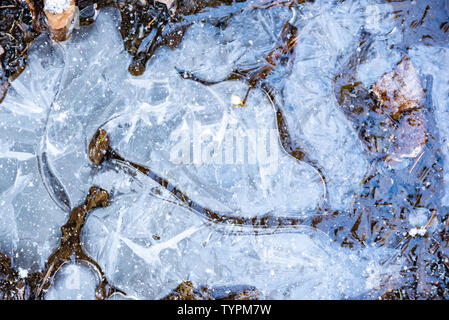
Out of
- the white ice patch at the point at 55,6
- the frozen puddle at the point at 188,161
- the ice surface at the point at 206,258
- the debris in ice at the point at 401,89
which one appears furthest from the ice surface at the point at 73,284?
the debris in ice at the point at 401,89

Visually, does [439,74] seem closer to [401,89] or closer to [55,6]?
[401,89]

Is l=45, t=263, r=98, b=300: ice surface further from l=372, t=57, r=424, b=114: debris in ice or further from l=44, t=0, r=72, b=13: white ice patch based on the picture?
l=372, t=57, r=424, b=114: debris in ice

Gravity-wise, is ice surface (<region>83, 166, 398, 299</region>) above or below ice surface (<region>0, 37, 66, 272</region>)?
below

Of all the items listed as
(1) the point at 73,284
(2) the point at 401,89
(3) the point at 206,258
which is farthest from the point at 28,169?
(2) the point at 401,89

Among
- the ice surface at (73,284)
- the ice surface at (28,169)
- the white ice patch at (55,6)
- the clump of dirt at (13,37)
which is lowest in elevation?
the ice surface at (73,284)

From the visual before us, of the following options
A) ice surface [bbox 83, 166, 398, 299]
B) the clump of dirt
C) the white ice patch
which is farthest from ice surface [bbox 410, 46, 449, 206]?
the clump of dirt

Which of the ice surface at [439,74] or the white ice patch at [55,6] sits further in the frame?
the ice surface at [439,74]

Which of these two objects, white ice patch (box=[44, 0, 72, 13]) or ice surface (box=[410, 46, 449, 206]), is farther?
ice surface (box=[410, 46, 449, 206])

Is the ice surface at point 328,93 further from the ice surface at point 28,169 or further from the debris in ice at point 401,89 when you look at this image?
the ice surface at point 28,169

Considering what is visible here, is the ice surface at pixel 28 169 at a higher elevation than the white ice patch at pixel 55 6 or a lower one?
lower
